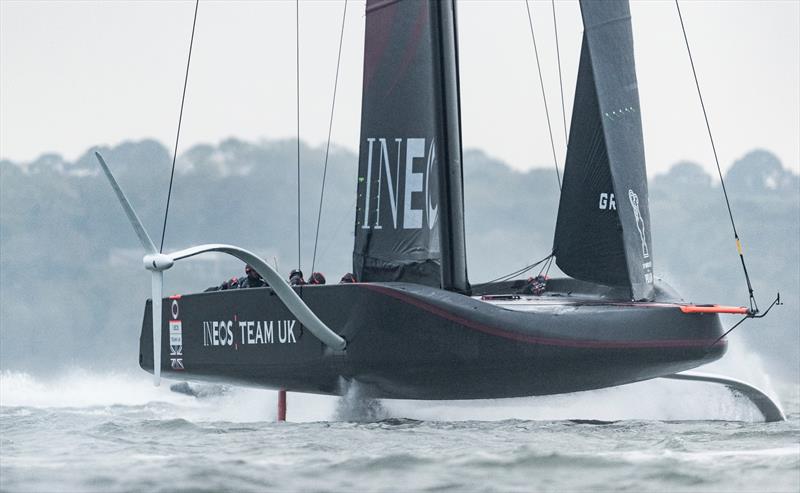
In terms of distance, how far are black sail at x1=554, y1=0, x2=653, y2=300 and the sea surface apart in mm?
1159

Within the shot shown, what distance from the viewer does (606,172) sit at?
11.6 meters

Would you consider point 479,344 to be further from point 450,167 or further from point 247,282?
point 247,282

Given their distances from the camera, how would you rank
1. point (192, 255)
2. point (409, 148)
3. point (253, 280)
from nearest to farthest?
point (192, 255)
point (409, 148)
point (253, 280)

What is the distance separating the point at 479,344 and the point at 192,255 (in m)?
2.33

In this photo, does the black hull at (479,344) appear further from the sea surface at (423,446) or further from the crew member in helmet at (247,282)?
the crew member in helmet at (247,282)

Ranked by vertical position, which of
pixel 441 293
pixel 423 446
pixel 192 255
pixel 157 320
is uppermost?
pixel 192 255

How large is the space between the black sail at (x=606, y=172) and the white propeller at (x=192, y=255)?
233 centimetres

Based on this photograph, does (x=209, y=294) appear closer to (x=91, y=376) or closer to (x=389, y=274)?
(x=389, y=274)

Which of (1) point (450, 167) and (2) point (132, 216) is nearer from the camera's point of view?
(2) point (132, 216)

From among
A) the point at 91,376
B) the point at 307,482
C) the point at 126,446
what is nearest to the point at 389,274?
the point at 126,446

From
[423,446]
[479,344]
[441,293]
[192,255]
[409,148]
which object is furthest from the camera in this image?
[409,148]

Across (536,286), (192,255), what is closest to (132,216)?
(192,255)

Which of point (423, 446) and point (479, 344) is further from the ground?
point (479, 344)

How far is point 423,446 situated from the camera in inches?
346
